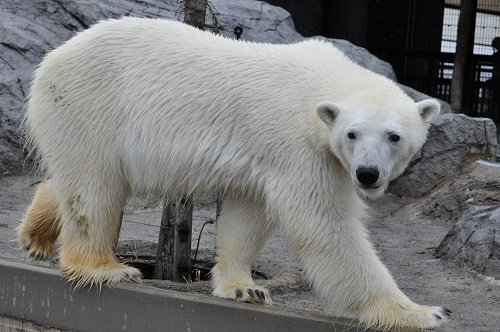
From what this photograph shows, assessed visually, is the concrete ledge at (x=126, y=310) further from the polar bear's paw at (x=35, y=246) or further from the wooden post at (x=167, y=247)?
the wooden post at (x=167, y=247)

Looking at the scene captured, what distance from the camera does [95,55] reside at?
4.34 metres

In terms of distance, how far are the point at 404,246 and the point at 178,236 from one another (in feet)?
7.00

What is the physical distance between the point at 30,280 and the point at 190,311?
92 cm

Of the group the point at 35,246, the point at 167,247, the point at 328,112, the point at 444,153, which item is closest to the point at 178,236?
the point at 167,247

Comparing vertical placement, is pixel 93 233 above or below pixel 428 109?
below

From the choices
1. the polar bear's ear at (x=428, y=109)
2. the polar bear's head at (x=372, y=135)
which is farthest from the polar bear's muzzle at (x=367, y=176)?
the polar bear's ear at (x=428, y=109)

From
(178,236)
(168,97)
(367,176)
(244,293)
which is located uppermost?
(168,97)

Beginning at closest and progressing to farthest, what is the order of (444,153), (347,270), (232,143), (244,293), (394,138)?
1. (394,138)
2. (347,270)
3. (232,143)
4. (244,293)
5. (444,153)

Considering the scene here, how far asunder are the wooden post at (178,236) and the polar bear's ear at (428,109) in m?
1.99

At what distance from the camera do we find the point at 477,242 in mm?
6145

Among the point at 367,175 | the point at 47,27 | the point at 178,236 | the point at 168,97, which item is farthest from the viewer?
the point at 47,27

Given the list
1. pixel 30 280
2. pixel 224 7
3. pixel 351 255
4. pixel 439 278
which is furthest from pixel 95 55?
pixel 224 7

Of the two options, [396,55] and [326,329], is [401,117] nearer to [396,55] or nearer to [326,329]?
[326,329]

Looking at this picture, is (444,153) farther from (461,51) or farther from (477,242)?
(461,51)
